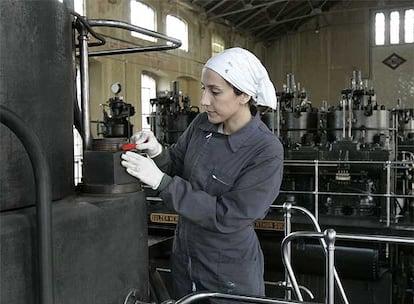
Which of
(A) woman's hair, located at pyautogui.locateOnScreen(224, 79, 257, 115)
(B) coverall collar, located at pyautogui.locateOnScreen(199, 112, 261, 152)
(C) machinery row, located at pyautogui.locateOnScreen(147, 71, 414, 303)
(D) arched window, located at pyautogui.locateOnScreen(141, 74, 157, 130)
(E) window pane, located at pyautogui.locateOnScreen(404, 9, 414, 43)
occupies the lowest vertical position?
(C) machinery row, located at pyautogui.locateOnScreen(147, 71, 414, 303)

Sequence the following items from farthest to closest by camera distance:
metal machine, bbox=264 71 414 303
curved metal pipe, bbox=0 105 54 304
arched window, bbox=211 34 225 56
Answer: arched window, bbox=211 34 225 56 < metal machine, bbox=264 71 414 303 < curved metal pipe, bbox=0 105 54 304

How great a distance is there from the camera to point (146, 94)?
37.7 ft

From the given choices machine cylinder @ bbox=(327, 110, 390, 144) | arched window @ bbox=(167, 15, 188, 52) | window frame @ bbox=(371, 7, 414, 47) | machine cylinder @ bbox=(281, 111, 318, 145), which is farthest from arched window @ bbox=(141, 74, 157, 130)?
window frame @ bbox=(371, 7, 414, 47)

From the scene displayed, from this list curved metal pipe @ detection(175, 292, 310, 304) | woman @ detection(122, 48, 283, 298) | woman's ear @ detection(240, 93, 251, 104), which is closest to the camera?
curved metal pipe @ detection(175, 292, 310, 304)

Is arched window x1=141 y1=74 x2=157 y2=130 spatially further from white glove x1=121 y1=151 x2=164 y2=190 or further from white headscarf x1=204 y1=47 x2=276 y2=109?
white glove x1=121 y1=151 x2=164 y2=190

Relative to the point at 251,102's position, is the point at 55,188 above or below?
below

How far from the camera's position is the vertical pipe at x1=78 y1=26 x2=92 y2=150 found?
1232 millimetres

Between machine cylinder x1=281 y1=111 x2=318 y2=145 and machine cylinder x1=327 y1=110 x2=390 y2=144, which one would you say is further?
machine cylinder x1=281 y1=111 x2=318 y2=145

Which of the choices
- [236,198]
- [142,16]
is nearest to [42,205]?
[236,198]

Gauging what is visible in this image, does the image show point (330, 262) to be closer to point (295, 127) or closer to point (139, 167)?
point (139, 167)

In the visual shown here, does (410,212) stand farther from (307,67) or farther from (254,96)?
(307,67)

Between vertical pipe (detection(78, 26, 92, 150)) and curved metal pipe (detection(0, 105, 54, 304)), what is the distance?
425mm

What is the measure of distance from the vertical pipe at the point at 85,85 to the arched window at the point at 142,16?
31.3 feet

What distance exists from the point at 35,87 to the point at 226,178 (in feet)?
2.08
